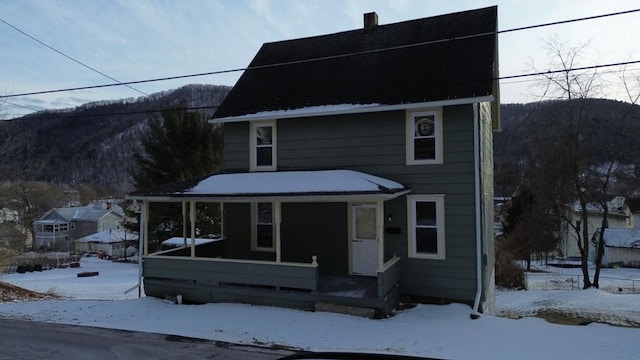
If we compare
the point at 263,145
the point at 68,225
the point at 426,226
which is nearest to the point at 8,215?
the point at 263,145

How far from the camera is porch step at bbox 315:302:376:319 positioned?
942cm

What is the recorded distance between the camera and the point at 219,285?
11102mm

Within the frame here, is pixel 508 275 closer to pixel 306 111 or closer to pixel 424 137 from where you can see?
pixel 424 137

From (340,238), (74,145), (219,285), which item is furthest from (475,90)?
(74,145)

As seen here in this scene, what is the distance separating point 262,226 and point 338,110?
170 inches

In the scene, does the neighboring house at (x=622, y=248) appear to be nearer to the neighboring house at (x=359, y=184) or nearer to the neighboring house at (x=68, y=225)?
the neighboring house at (x=359, y=184)

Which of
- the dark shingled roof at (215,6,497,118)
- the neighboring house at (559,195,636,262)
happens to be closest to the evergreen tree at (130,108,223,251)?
the dark shingled roof at (215,6,497,118)

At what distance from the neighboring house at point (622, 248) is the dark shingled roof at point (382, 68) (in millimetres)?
44336

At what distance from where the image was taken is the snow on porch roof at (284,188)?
987 centimetres

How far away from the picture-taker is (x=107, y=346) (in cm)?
800

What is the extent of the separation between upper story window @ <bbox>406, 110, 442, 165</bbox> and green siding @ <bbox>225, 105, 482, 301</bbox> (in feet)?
0.49

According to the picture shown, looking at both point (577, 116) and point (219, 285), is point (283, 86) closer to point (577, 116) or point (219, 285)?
point (219, 285)

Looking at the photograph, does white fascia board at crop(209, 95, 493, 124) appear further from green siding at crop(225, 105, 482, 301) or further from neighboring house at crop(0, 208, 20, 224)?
neighboring house at crop(0, 208, 20, 224)

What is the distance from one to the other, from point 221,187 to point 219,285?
2.52 meters
